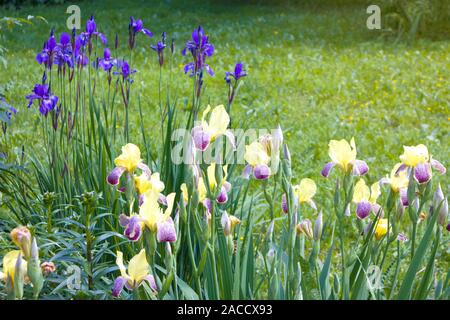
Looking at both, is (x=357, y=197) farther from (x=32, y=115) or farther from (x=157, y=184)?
(x=32, y=115)

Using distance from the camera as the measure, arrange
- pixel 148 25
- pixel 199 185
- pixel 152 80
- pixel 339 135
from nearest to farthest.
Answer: pixel 199 185 < pixel 339 135 < pixel 152 80 < pixel 148 25

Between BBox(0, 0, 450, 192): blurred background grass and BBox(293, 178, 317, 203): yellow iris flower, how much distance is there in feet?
4.10

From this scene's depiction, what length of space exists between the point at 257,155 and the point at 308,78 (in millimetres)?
5142

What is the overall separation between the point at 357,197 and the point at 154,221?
0.65 m

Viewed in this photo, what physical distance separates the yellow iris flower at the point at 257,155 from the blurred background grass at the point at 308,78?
53.9 inches

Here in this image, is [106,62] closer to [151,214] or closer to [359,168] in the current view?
[359,168]

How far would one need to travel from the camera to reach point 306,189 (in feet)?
6.47

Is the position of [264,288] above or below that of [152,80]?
below

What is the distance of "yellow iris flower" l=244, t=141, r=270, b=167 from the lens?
181 centimetres

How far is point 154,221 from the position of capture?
1573mm

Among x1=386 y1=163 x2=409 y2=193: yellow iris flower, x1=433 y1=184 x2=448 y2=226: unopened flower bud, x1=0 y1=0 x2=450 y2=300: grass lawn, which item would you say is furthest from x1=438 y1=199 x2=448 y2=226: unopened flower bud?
x1=0 y1=0 x2=450 y2=300: grass lawn

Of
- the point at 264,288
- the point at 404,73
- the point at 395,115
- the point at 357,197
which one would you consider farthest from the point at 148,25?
the point at 357,197

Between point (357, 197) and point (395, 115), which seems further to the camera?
point (395, 115)

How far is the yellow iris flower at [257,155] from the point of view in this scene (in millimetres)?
1812
